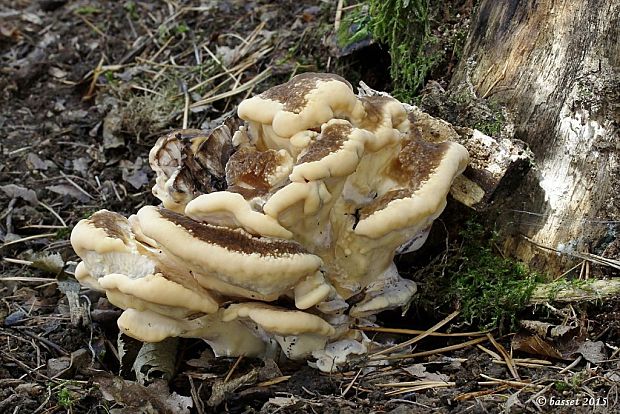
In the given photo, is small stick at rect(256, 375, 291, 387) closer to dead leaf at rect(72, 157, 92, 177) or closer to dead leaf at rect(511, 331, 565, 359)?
dead leaf at rect(511, 331, 565, 359)

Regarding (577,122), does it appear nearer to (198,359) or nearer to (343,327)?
(343,327)

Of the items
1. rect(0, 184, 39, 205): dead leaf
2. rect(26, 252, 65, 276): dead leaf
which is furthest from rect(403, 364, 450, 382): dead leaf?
rect(0, 184, 39, 205): dead leaf

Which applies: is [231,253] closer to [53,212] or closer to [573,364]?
[573,364]

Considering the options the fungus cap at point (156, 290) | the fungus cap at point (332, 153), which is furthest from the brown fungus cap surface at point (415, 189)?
the fungus cap at point (156, 290)

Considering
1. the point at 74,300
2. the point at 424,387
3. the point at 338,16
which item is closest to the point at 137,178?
the point at 74,300

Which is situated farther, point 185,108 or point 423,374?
point 185,108

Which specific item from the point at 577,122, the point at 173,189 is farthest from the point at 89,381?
the point at 577,122
